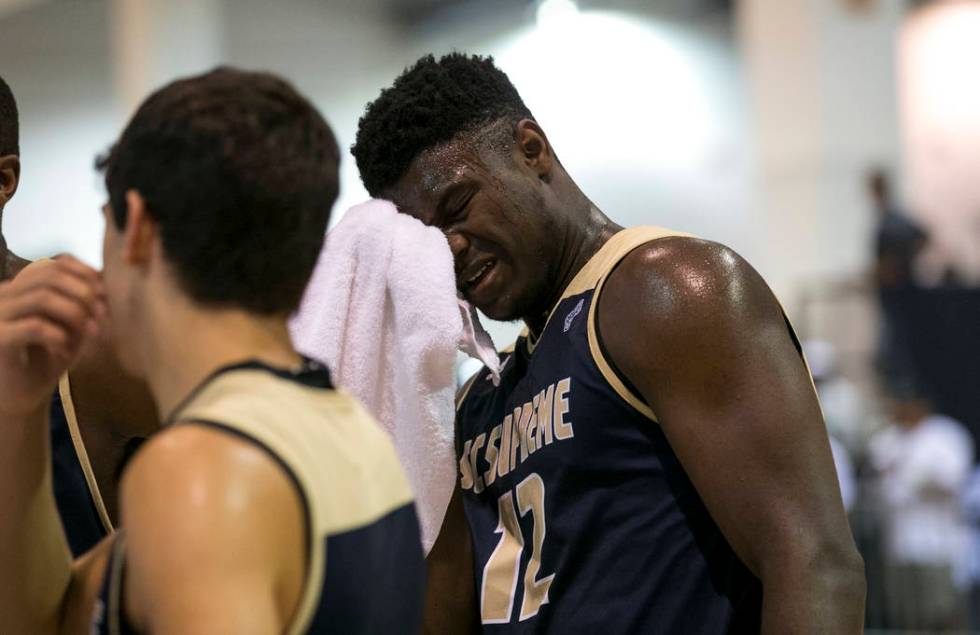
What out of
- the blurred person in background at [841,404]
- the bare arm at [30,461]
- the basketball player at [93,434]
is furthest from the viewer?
the blurred person in background at [841,404]

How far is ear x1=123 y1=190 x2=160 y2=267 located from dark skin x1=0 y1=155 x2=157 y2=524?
708mm

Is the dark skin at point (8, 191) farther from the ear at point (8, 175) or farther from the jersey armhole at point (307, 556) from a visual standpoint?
the jersey armhole at point (307, 556)

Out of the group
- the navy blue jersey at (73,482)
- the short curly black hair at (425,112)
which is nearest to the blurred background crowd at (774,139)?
the short curly black hair at (425,112)

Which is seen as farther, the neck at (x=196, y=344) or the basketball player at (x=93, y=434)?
the basketball player at (x=93, y=434)

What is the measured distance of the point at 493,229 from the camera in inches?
92.9

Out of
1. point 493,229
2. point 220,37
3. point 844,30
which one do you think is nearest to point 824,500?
point 493,229

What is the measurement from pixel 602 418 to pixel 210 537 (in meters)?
1.01

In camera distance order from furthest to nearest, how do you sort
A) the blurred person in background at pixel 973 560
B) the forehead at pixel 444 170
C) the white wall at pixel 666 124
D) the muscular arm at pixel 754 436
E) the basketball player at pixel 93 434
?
the white wall at pixel 666 124, the blurred person in background at pixel 973 560, the forehead at pixel 444 170, the basketball player at pixel 93 434, the muscular arm at pixel 754 436

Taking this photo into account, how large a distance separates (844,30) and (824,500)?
812 centimetres

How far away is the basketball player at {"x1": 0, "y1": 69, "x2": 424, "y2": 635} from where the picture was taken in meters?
1.26

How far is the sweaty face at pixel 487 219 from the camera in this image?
2.37m

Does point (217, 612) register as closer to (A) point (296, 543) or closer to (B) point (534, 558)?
(A) point (296, 543)

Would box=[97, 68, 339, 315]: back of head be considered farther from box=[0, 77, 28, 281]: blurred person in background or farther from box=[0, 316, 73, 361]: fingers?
box=[0, 77, 28, 281]: blurred person in background

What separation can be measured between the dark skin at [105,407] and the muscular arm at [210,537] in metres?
0.82
